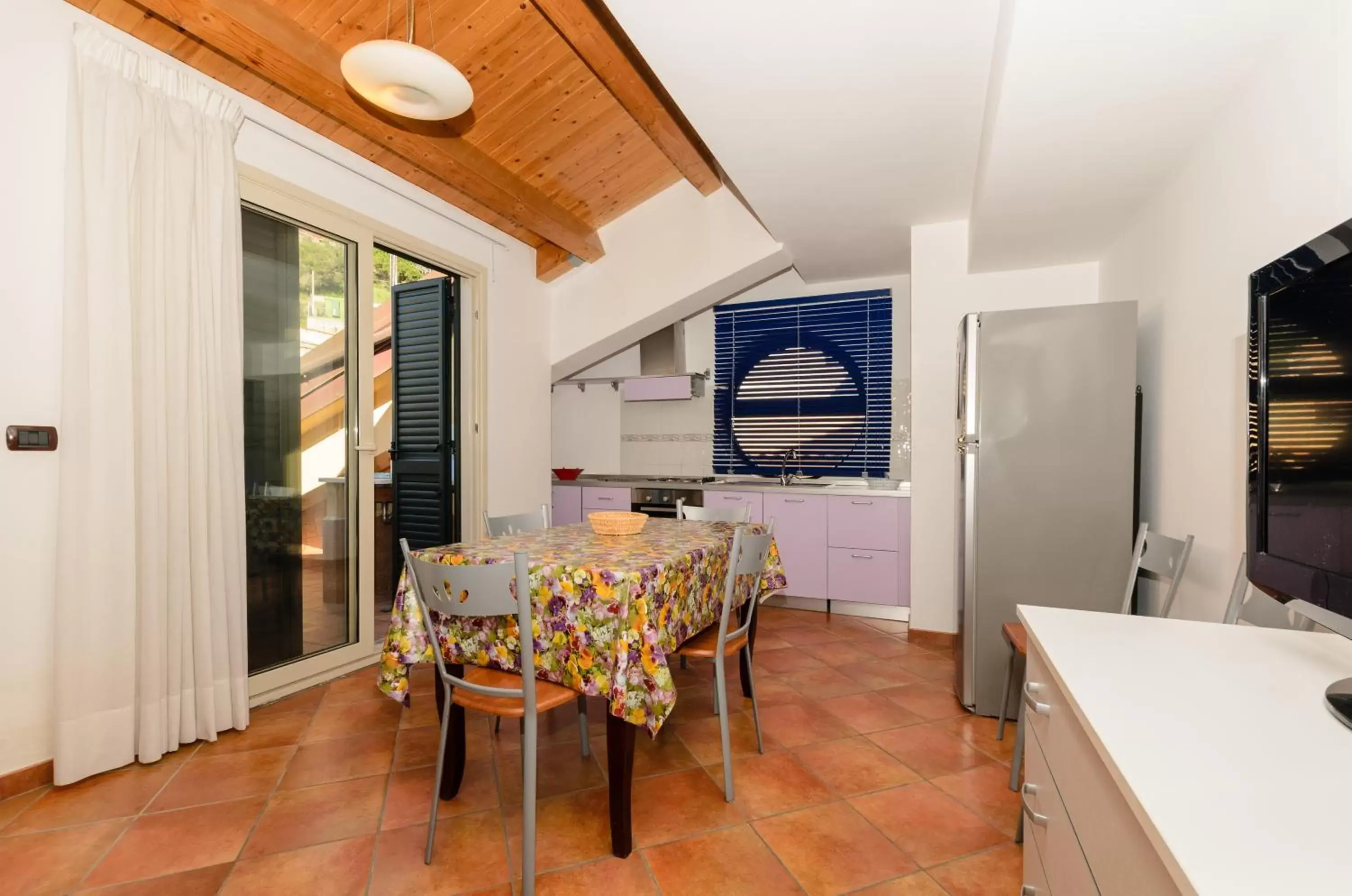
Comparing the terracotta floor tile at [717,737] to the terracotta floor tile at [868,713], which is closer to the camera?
the terracotta floor tile at [717,737]

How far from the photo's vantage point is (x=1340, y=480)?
979 mm

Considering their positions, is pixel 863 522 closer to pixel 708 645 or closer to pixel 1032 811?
pixel 708 645

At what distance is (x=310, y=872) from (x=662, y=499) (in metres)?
3.33

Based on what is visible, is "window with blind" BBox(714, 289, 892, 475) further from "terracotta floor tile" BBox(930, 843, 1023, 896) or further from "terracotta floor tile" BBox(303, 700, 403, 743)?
"terracotta floor tile" BBox(930, 843, 1023, 896)

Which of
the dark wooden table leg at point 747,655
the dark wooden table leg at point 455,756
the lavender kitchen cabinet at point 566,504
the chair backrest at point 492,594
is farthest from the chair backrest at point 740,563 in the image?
the lavender kitchen cabinet at point 566,504

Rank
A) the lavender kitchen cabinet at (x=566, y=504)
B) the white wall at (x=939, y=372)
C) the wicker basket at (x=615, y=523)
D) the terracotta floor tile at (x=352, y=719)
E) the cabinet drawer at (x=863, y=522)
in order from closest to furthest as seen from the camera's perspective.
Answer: the wicker basket at (x=615, y=523) → the terracotta floor tile at (x=352, y=719) → the white wall at (x=939, y=372) → the cabinet drawer at (x=863, y=522) → the lavender kitchen cabinet at (x=566, y=504)

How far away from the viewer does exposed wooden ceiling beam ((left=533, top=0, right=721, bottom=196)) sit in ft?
8.73

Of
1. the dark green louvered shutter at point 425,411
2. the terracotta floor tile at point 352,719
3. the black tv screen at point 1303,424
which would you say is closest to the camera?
the black tv screen at point 1303,424

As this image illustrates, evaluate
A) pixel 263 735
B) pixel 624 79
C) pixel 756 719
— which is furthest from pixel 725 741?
pixel 624 79

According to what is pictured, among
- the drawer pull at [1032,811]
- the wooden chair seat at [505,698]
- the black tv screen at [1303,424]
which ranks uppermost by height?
the black tv screen at [1303,424]

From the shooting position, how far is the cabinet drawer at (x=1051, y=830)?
1.00 metres

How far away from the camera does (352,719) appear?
268 cm

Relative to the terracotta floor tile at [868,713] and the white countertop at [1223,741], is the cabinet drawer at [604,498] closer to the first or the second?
the terracotta floor tile at [868,713]

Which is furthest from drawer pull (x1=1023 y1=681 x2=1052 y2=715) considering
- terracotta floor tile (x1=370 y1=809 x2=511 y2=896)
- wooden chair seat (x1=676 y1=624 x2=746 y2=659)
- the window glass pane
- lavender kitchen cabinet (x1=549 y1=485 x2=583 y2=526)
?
lavender kitchen cabinet (x1=549 y1=485 x2=583 y2=526)
